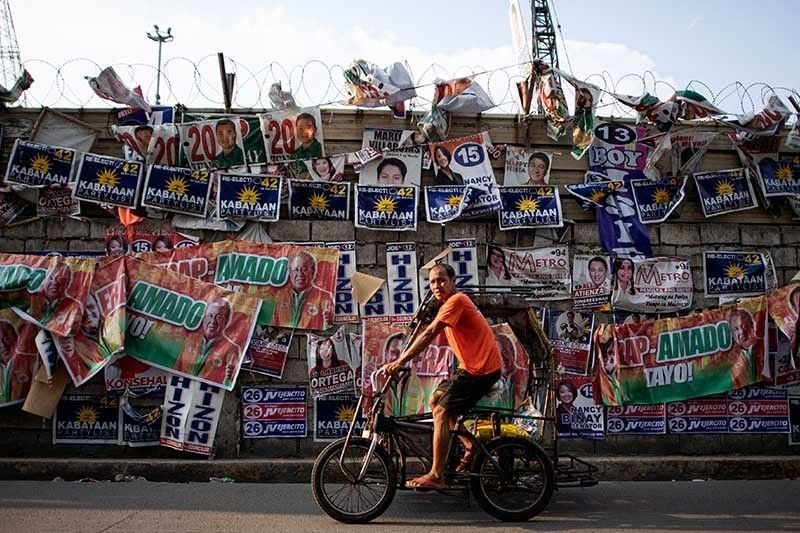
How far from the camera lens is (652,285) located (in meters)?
9.32

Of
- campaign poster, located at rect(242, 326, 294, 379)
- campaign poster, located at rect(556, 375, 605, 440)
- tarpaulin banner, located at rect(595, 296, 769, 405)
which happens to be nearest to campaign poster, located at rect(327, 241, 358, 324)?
campaign poster, located at rect(242, 326, 294, 379)

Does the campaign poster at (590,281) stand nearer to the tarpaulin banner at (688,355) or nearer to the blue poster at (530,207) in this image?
the tarpaulin banner at (688,355)

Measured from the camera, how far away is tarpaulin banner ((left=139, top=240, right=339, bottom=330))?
888 centimetres

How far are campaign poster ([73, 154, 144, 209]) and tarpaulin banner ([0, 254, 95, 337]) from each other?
2.96 ft

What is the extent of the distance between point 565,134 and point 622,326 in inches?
94.9

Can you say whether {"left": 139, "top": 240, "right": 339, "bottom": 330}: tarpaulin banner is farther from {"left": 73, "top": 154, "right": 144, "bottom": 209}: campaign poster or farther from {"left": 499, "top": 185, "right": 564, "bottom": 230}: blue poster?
{"left": 499, "top": 185, "right": 564, "bottom": 230}: blue poster

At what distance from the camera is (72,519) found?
19.3ft

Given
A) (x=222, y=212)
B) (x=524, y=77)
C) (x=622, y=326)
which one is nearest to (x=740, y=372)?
(x=622, y=326)

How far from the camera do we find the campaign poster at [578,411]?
9.03 metres

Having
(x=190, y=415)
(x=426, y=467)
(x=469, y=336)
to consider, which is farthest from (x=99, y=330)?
(x=469, y=336)

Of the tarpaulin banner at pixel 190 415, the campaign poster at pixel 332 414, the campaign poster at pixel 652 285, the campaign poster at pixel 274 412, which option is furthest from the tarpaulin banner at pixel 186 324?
the campaign poster at pixel 652 285

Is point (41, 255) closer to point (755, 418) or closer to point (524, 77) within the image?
point (524, 77)

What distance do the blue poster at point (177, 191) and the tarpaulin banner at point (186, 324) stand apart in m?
0.74

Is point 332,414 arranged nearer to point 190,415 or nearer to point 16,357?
point 190,415
